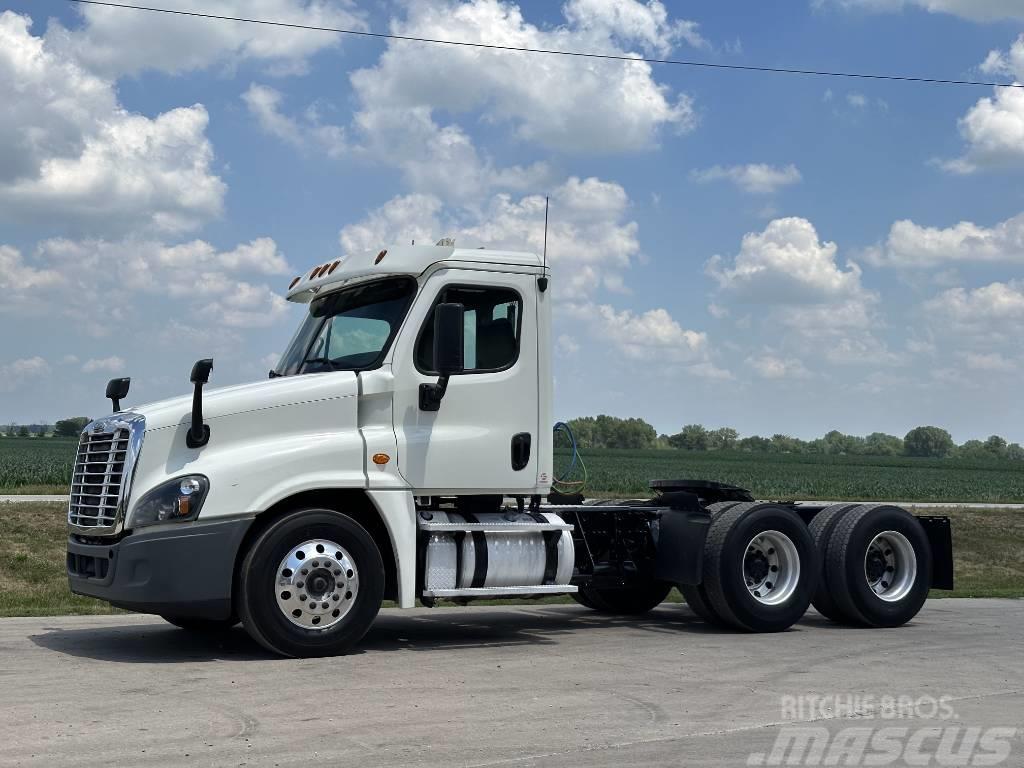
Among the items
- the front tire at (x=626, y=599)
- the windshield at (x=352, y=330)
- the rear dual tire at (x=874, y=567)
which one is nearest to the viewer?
the windshield at (x=352, y=330)

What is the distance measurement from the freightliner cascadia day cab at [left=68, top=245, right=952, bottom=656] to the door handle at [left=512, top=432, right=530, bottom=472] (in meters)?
0.01

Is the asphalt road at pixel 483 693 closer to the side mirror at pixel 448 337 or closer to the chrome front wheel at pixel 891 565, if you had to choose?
the chrome front wheel at pixel 891 565

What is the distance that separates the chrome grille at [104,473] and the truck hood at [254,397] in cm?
18

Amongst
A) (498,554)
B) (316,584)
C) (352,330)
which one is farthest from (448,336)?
(316,584)

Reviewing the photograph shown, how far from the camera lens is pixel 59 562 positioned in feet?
59.2

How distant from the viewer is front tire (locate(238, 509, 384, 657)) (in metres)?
9.16

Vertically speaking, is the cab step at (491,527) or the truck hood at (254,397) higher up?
the truck hood at (254,397)

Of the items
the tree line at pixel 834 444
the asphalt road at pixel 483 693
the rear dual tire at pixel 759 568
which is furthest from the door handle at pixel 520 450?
the tree line at pixel 834 444

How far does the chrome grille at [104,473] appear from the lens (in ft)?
30.1

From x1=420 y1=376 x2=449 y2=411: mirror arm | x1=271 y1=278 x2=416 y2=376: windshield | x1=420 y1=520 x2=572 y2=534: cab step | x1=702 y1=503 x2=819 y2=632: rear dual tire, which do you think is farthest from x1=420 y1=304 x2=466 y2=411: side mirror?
x1=702 y1=503 x2=819 y2=632: rear dual tire

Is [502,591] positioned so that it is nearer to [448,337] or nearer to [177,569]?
[448,337]

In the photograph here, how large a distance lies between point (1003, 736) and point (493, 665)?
3.72 meters

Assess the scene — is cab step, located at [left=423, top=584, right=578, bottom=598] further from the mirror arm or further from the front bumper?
the front bumper

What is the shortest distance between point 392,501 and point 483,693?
2253mm
